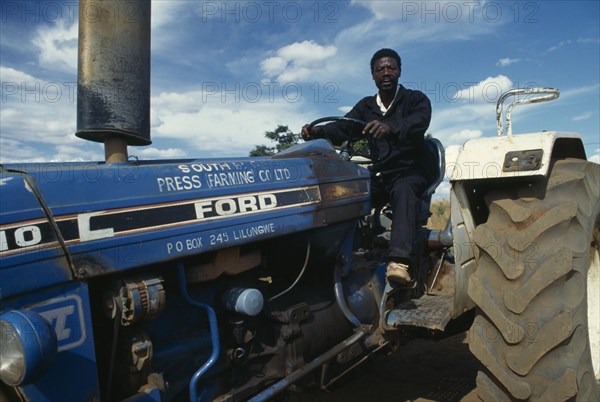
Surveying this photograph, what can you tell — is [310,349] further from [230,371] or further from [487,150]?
[487,150]

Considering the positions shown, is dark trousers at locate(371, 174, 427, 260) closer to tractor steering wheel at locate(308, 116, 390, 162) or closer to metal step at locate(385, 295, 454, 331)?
tractor steering wheel at locate(308, 116, 390, 162)

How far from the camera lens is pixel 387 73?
3.69m

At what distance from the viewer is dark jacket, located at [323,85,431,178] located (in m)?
3.26

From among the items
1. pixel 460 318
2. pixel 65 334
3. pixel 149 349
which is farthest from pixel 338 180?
pixel 65 334

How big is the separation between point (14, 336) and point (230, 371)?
3.43 feet

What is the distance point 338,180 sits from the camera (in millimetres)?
2822

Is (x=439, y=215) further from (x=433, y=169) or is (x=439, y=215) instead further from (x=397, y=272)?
(x=397, y=272)

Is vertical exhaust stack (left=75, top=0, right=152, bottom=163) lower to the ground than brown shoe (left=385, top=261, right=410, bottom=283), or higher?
higher

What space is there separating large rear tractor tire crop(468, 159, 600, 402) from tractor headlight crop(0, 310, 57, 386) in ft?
6.04

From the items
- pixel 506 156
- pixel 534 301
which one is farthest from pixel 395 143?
pixel 534 301

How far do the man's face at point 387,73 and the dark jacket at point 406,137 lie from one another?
87 mm

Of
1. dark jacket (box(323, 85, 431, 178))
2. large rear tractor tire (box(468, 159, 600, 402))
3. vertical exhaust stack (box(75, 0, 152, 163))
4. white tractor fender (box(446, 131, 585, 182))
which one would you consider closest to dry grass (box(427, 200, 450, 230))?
dark jacket (box(323, 85, 431, 178))

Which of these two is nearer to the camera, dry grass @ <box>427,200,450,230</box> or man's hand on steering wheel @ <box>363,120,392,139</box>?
man's hand on steering wheel @ <box>363,120,392,139</box>

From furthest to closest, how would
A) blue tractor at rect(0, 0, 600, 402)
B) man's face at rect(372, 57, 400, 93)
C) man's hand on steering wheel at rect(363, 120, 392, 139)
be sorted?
man's face at rect(372, 57, 400, 93) → man's hand on steering wheel at rect(363, 120, 392, 139) → blue tractor at rect(0, 0, 600, 402)
